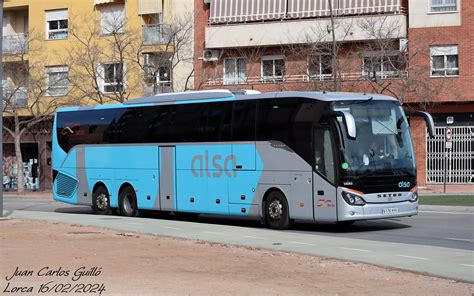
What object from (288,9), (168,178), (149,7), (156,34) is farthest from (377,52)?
(168,178)

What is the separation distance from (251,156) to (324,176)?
8.33 feet

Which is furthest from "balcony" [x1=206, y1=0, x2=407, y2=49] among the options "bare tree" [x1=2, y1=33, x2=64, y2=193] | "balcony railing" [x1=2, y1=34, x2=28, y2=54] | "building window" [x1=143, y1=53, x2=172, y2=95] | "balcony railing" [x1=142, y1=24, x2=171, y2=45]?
"balcony railing" [x1=2, y1=34, x2=28, y2=54]

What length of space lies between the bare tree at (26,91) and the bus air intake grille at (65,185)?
16.7m

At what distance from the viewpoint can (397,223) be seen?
2141 centimetres

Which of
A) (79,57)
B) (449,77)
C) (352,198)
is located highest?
(79,57)

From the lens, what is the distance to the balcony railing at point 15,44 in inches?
1794

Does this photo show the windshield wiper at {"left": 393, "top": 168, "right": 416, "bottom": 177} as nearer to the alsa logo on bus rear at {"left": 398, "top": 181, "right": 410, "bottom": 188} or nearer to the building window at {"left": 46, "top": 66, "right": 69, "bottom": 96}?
the alsa logo on bus rear at {"left": 398, "top": 181, "right": 410, "bottom": 188}

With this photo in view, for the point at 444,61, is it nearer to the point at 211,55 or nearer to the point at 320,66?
the point at 320,66

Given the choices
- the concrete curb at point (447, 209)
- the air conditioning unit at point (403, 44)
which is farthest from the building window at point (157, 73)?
the concrete curb at point (447, 209)

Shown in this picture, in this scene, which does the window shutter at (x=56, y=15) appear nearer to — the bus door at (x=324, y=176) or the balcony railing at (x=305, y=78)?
the balcony railing at (x=305, y=78)

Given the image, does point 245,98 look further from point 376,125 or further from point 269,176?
point 376,125

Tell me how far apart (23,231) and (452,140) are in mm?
24891

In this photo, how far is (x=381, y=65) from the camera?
37.7m

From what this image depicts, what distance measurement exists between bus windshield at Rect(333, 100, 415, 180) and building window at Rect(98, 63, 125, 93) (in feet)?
78.8
